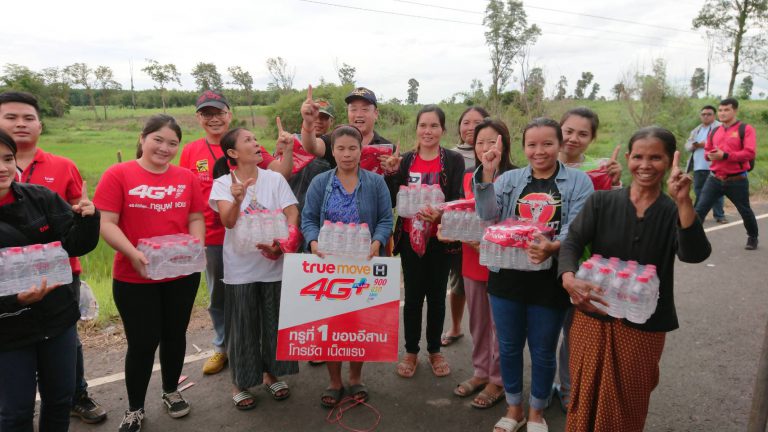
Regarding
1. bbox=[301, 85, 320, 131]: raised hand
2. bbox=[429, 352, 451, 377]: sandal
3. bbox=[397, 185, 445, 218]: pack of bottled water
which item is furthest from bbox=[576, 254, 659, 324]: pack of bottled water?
bbox=[301, 85, 320, 131]: raised hand

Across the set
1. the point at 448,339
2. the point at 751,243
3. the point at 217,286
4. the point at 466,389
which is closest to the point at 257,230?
the point at 217,286

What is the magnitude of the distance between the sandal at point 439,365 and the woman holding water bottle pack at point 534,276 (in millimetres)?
839

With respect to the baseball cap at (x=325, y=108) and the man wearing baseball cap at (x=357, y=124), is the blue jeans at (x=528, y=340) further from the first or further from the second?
the baseball cap at (x=325, y=108)

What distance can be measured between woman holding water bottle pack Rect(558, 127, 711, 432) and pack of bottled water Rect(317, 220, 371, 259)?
1429 millimetres

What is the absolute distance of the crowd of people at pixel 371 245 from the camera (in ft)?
8.11

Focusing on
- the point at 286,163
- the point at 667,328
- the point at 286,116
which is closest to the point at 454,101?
the point at 286,116

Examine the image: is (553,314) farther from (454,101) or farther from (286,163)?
(454,101)

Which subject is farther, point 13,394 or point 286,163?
point 286,163

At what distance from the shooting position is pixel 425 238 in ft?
12.2

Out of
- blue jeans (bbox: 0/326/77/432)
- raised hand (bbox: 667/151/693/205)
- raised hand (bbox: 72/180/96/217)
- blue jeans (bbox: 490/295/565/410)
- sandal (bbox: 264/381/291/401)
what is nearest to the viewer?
raised hand (bbox: 667/151/693/205)

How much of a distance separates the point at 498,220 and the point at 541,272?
1.59ft

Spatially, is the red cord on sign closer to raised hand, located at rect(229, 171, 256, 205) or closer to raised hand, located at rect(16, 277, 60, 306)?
raised hand, located at rect(229, 171, 256, 205)

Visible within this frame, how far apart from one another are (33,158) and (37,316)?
1193 mm

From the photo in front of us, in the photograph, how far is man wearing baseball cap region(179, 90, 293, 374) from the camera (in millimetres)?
3896
